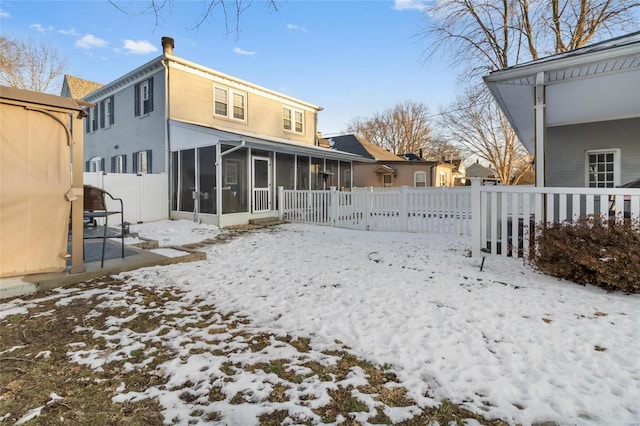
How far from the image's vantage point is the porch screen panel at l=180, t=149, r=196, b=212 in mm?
11430

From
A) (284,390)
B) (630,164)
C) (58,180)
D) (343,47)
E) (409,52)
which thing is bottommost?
(284,390)

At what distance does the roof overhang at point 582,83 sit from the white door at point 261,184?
308 inches

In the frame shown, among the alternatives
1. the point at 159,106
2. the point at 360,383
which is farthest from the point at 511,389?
the point at 159,106

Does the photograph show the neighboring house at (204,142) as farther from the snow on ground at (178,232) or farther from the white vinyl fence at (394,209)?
the white vinyl fence at (394,209)

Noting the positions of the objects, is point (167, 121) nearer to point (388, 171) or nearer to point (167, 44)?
point (167, 44)

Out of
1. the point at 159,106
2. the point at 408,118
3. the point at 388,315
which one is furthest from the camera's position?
the point at 408,118

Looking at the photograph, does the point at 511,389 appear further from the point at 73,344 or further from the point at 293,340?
the point at 73,344

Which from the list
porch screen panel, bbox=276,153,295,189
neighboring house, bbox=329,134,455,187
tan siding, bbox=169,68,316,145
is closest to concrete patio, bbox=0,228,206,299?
porch screen panel, bbox=276,153,295,189

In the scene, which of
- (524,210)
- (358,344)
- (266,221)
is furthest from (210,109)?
(358,344)

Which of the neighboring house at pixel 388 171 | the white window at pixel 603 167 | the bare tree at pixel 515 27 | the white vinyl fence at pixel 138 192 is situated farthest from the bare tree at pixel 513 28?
the white vinyl fence at pixel 138 192

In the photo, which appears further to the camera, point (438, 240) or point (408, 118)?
point (408, 118)

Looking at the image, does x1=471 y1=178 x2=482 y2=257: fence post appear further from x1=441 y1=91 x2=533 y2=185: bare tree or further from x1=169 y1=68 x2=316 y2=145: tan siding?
x1=441 y1=91 x2=533 y2=185: bare tree

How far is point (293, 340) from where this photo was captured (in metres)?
2.83

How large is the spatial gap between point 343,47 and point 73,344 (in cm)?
991
